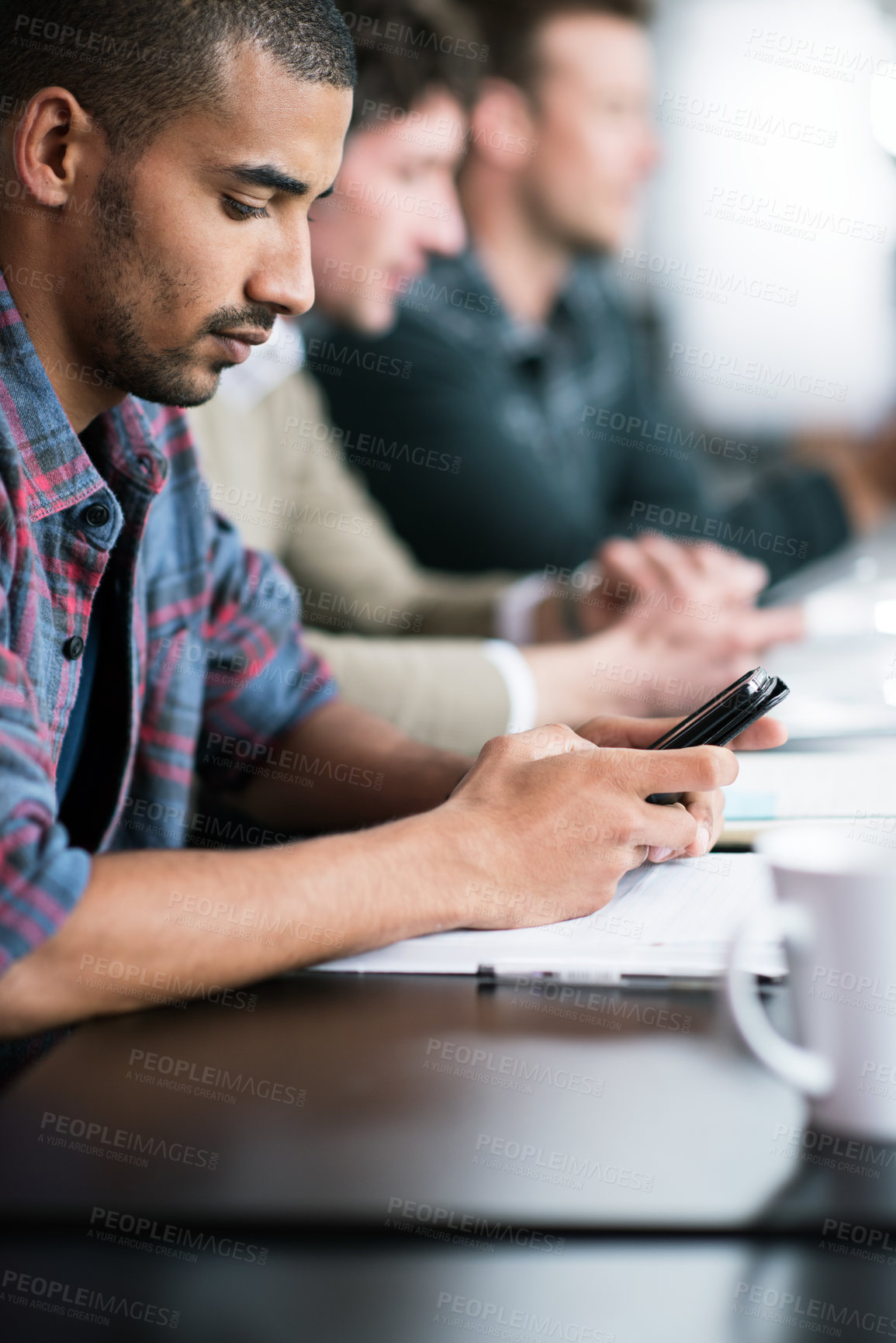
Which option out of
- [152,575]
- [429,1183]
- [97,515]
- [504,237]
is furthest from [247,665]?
[504,237]

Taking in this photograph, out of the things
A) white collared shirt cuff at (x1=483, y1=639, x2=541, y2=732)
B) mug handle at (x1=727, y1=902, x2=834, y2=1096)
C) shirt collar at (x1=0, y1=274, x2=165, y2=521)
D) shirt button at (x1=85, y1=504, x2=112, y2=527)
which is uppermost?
shirt collar at (x1=0, y1=274, x2=165, y2=521)

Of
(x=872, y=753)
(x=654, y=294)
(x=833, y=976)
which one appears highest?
(x=833, y=976)

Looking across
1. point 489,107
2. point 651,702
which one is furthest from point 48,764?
point 489,107

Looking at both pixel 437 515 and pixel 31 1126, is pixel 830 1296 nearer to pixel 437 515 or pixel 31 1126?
pixel 31 1126

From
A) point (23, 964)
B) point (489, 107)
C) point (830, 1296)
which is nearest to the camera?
point (830, 1296)

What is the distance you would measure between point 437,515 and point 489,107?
2.71 ft

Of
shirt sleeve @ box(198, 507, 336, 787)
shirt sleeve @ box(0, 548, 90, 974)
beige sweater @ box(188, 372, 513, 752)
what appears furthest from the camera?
beige sweater @ box(188, 372, 513, 752)

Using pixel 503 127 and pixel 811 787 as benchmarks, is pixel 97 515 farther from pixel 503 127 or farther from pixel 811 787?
pixel 503 127

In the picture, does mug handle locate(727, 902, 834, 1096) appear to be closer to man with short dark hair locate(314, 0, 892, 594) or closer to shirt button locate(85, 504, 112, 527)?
shirt button locate(85, 504, 112, 527)

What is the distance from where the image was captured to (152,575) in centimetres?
83

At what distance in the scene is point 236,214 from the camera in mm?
657

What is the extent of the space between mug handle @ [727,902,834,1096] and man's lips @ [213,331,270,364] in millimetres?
463

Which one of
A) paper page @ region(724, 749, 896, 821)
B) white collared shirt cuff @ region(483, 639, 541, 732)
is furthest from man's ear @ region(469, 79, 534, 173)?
paper page @ region(724, 749, 896, 821)

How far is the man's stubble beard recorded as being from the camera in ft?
2.15
